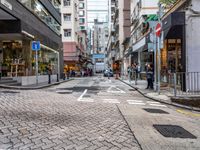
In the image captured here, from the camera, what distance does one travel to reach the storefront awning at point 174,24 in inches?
621

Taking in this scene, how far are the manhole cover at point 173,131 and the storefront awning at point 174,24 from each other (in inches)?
368

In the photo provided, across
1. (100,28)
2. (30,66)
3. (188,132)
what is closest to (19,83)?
(30,66)

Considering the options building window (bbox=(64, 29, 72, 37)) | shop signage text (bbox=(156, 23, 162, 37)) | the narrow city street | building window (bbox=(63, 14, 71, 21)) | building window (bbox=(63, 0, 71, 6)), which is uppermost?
building window (bbox=(63, 0, 71, 6))

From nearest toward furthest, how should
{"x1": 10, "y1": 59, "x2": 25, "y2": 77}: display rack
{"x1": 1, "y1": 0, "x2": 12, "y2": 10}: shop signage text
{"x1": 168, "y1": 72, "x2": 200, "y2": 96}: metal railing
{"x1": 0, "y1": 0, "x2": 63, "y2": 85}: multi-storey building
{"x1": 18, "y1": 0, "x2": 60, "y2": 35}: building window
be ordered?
{"x1": 168, "y1": 72, "x2": 200, "y2": 96}: metal railing
{"x1": 1, "y1": 0, "x2": 12, "y2": 10}: shop signage text
{"x1": 0, "y1": 0, "x2": 63, "y2": 85}: multi-storey building
{"x1": 10, "y1": 59, "x2": 25, "y2": 77}: display rack
{"x1": 18, "y1": 0, "x2": 60, "y2": 35}: building window

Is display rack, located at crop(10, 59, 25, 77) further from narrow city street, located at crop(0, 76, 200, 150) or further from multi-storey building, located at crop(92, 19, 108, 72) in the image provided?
multi-storey building, located at crop(92, 19, 108, 72)

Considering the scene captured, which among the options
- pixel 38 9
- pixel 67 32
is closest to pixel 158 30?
pixel 38 9

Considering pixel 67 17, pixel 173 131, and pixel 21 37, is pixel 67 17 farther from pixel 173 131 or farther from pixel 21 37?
pixel 173 131

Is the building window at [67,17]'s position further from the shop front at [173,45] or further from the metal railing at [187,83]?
the metal railing at [187,83]

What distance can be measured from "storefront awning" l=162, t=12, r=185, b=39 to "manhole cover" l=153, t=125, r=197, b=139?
9345 millimetres

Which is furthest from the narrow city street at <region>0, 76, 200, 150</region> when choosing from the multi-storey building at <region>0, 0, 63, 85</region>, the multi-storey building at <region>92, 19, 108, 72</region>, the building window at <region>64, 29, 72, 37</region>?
the multi-storey building at <region>92, 19, 108, 72</region>

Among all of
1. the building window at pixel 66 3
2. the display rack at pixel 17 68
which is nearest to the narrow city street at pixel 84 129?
the display rack at pixel 17 68

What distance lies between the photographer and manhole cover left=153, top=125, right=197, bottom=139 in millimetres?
6636

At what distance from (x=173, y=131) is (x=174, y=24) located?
389 inches

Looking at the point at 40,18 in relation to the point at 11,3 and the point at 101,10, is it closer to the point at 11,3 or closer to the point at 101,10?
the point at 11,3
